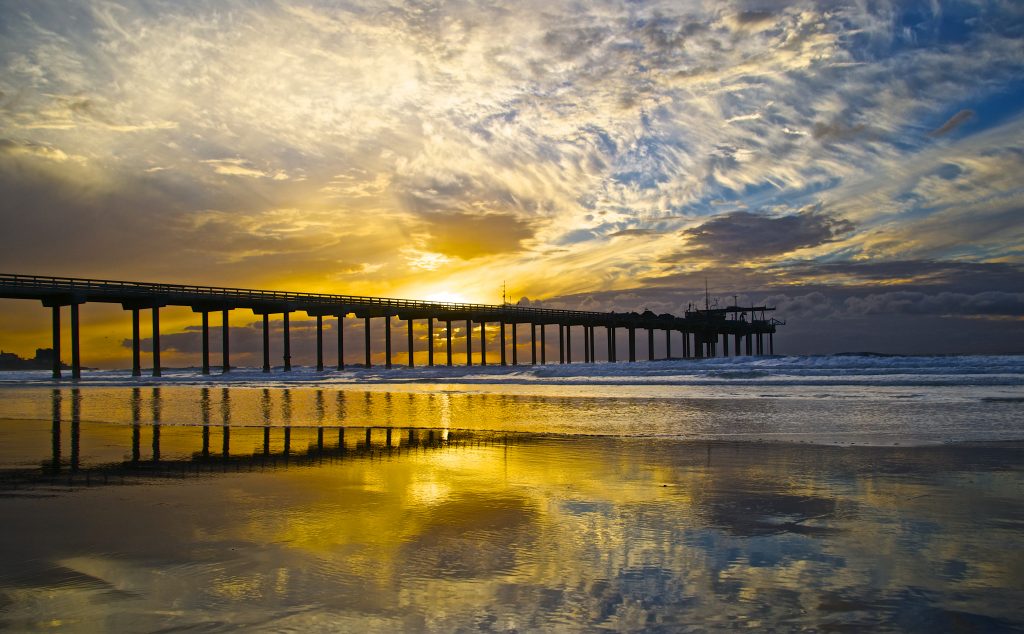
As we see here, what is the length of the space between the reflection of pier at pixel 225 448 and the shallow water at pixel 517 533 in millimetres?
80

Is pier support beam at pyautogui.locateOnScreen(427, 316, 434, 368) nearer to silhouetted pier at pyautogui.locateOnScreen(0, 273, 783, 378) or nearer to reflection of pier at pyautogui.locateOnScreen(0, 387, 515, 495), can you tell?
silhouetted pier at pyautogui.locateOnScreen(0, 273, 783, 378)

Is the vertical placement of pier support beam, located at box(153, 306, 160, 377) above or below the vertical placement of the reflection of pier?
above

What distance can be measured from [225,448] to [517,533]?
6.92 metres

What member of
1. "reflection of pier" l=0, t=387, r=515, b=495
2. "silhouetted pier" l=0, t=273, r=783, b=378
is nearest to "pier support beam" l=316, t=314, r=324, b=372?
"silhouetted pier" l=0, t=273, r=783, b=378

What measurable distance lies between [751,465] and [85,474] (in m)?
7.96

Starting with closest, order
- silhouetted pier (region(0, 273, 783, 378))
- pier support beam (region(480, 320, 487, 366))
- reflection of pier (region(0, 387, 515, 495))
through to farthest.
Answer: reflection of pier (region(0, 387, 515, 495))
silhouetted pier (region(0, 273, 783, 378))
pier support beam (region(480, 320, 487, 366))

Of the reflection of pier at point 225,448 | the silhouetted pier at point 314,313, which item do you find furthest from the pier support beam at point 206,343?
the reflection of pier at point 225,448

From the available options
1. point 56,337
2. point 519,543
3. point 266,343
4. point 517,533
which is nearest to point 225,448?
point 517,533

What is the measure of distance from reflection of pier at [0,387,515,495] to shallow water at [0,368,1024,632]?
8 cm

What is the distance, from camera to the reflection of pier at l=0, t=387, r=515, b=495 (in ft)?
27.6

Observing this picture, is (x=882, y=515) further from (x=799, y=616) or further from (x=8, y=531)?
(x=8, y=531)

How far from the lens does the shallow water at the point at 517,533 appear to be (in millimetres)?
3701

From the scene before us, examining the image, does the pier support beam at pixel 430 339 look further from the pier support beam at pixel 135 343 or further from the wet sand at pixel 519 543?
the wet sand at pixel 519 543

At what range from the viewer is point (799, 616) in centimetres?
359
